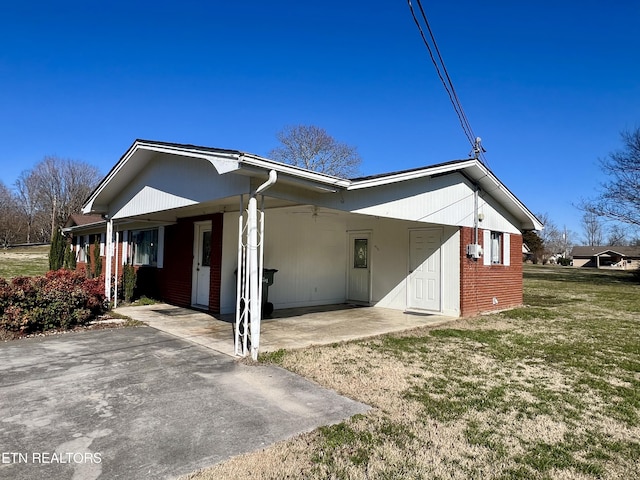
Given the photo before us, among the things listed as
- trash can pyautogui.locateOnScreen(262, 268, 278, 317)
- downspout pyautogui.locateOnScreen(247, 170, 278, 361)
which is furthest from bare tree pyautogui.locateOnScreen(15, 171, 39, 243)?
downspout pyautogui.locateOnScreen(247, 170, 278, 361)

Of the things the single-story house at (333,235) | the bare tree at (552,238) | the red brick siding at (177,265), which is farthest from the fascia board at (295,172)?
the bare tree at (552,238)

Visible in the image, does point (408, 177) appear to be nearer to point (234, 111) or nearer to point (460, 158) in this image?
point (460, 158)

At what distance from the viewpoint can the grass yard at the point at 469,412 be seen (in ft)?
9.69

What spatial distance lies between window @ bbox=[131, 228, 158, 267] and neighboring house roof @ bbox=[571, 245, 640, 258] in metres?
70.1

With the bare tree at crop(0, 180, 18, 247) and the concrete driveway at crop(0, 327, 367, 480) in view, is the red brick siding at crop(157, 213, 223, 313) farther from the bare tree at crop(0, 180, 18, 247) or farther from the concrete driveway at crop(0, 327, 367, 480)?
the bare tree at crop(0, 180, 18, 247)

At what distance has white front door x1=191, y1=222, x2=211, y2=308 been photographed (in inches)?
408

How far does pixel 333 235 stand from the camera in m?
12.2

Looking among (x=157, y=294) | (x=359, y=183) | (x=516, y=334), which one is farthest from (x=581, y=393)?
(x=157, y=294)

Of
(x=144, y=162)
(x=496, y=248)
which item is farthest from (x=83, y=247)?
(x=496, y=248)

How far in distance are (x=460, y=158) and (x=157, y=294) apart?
369 inches

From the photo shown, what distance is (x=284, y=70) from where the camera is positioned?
42.4 ft

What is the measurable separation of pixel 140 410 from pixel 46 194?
182 feet

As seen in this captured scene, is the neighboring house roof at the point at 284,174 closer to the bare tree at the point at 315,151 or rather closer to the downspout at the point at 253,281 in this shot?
the downspout at the point at 253,281

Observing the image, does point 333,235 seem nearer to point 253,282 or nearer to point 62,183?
point 253,282
